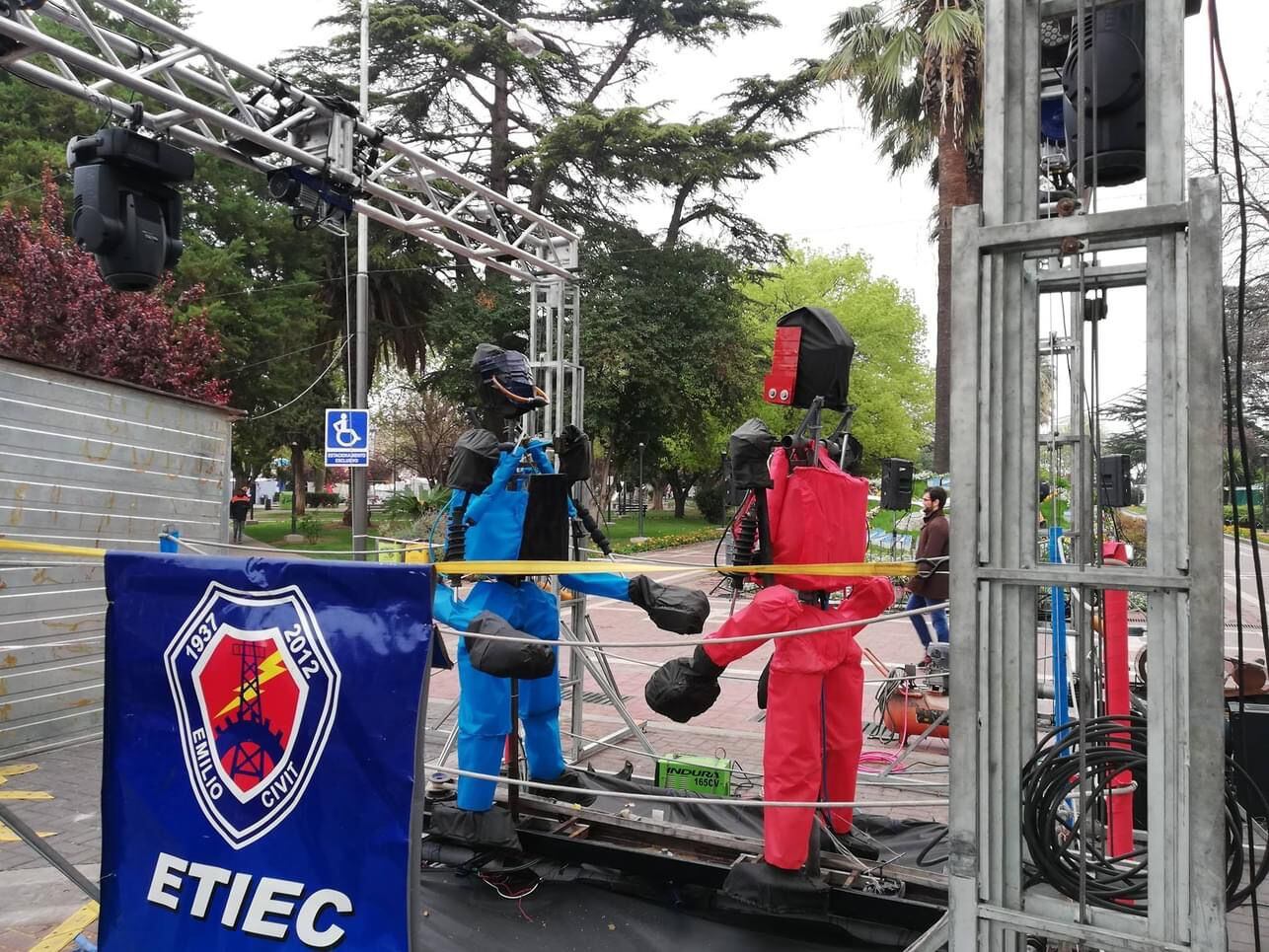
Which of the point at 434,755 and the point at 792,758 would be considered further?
the point at 434,755

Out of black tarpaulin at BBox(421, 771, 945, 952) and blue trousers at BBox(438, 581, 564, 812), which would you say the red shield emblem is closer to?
black tarpaulin at BBox(421, 771, 945, 952)

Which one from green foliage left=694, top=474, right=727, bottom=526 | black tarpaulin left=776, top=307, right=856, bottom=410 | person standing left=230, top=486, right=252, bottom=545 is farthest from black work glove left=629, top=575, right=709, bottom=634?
green foliage left=694, top=474, right=727, bottom=526

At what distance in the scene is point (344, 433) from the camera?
11.7 meters

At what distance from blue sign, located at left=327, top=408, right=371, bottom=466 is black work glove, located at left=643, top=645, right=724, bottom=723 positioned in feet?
28.9

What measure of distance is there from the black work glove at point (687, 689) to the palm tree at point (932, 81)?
10.3m

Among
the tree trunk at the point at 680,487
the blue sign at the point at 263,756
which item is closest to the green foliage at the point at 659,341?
the tree trunk at the point at 680,487

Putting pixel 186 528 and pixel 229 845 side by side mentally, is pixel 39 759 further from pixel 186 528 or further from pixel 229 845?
pixel 229 845

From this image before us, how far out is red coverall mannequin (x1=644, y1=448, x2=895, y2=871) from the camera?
344 cm

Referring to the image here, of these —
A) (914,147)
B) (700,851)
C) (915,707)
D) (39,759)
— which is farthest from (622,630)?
(914,147)

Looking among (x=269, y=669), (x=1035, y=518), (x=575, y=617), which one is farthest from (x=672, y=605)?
(x=575, y=617)

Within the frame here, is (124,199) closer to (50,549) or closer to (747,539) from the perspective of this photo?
(50,549)

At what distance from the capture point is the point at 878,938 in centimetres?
331

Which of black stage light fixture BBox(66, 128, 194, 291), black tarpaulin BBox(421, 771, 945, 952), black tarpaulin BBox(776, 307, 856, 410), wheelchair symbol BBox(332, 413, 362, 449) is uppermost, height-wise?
black stage light fixture BBox(66, 128, 194, 291)

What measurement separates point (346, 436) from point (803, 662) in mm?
9485
